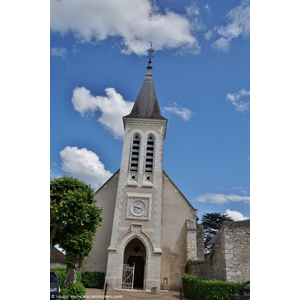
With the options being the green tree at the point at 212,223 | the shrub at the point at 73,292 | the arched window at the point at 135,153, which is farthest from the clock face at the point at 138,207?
the green tree at the point at 212,223

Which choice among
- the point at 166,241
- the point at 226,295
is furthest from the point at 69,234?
the point at 166,241

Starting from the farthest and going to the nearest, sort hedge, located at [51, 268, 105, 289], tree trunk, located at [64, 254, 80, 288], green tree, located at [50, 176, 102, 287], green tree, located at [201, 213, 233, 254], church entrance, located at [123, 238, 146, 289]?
1. green tree, located at [201, 213, 233, 254]
2. church entrance, located at [123, 238, 146, 289]
3. hedge, located at [51, 268, 105, 289]
4. tree trunk, located at [64, 254, 80, 288]
5. green tree, located at [50, 176, 102, 287]

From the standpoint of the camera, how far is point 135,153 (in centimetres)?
2020

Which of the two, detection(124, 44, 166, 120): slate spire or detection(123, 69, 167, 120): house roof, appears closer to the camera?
detection(123, 69, 167, 120): house roof

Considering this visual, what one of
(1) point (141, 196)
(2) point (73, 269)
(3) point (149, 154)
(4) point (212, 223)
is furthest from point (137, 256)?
(4) point (212, 223)

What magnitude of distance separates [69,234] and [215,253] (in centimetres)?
708

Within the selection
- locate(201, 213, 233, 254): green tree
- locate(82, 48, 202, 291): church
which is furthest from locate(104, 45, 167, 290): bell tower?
locate(201, 213, 233, 254): green tree

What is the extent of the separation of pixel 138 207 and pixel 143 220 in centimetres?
98

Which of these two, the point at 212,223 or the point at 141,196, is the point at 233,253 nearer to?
the point at 141,196

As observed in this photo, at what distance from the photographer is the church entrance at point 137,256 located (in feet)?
62.3

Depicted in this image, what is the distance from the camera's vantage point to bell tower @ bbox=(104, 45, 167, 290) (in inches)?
655

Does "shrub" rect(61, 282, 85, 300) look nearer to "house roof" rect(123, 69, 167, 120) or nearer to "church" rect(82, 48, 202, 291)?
"church" rect(82, 48, 202, 291)
